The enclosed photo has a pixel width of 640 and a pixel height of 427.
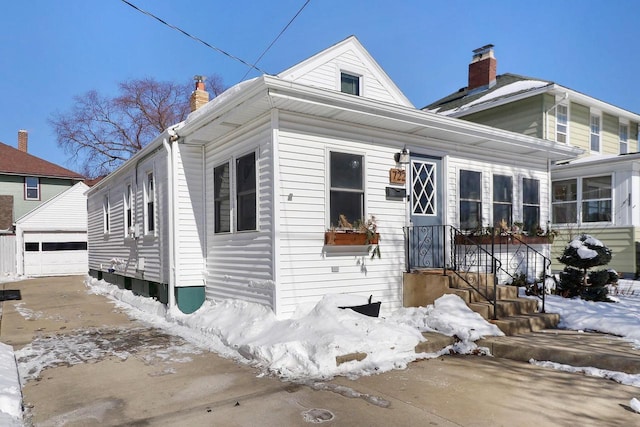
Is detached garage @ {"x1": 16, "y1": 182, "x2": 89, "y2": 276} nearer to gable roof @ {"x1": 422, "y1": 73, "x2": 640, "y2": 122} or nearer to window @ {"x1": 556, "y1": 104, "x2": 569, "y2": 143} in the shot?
gable roof @ {"x1": 422, "y1": 73, "x2": 640, "y2": 122}

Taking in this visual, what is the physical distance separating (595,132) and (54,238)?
78.6 ft

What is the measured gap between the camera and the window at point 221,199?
752 cm

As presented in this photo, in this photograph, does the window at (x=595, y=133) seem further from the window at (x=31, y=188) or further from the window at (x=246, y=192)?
the window at (x=31, y=188)

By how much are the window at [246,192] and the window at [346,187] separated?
1232 millimetres

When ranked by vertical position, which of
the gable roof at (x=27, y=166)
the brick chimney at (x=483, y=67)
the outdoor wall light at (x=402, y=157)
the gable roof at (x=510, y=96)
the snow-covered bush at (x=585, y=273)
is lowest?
the snow-covered bush at (x=585, y=273)

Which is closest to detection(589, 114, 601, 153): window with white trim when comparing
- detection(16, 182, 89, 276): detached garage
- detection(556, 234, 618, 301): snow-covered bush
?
detection(556, 234, 618, 301): snow-covered bush

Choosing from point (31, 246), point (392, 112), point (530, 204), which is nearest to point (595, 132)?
point (530, 204)

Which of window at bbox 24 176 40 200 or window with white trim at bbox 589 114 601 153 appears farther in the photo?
window at bbox 24 176 40 200

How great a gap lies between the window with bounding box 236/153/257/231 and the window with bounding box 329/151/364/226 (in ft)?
4.04

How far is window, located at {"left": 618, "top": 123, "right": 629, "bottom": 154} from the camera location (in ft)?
54.3

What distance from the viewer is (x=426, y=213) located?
309 inches

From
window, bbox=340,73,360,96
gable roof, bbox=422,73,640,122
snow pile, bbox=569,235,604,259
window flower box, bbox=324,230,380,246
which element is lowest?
snow pile, bbox=569,235,604,259

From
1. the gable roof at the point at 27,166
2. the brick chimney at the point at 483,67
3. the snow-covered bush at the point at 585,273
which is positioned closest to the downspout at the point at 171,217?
the snow-covered bush at the point at 585,273

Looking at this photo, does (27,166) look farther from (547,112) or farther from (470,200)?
(547,112)
